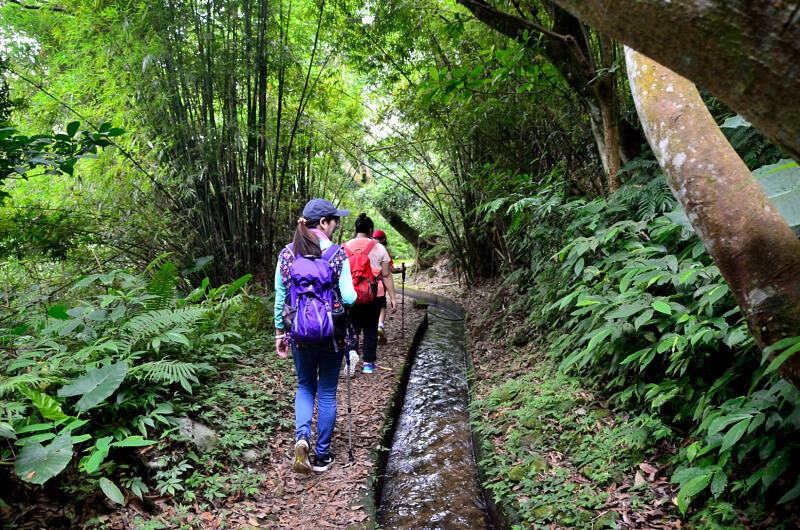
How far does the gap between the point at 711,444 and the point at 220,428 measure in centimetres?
281

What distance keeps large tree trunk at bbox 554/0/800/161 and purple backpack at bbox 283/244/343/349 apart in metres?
2.14

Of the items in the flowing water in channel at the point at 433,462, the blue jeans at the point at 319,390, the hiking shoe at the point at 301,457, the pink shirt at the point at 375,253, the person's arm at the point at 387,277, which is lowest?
the flowing water in channel at the point at 433,462

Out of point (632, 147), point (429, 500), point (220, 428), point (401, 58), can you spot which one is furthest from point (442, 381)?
point (401, 58)

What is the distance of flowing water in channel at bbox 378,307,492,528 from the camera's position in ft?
8.91

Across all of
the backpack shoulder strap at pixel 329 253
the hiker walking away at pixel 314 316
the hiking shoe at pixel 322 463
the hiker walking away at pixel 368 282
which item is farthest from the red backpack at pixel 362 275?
the hiking shoe at pixel 322 463

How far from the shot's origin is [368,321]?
15.4 feet

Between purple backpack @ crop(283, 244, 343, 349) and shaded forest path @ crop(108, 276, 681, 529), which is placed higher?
purple backpack @ crop(283, 244, 343, 349)

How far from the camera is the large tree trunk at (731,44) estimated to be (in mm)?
682

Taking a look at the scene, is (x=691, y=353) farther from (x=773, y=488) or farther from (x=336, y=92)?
(x=336, y=92)

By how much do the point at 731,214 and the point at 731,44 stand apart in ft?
2.99

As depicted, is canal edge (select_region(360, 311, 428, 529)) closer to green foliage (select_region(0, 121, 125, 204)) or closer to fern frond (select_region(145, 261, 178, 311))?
fern frond (select_region(145, 261, 178, 311))

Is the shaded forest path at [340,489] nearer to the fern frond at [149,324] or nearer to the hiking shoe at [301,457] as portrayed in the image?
the hiking shoe at [301,457]

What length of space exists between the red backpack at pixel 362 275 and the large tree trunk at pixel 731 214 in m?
3.04

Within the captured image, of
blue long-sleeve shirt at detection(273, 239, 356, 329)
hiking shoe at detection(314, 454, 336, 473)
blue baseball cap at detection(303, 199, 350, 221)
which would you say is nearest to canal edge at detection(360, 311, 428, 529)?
hiking shoe at detection(314, 454, 336, 473)
